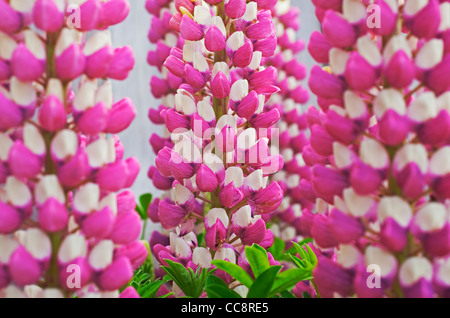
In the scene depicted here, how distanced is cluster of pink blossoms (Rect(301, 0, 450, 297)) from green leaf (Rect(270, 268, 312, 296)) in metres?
0.05

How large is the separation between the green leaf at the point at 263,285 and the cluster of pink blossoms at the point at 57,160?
0.10 m

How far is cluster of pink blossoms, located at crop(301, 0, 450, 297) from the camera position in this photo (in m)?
0.34

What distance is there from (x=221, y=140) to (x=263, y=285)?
0.17 meters

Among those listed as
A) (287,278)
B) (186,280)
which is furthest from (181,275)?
(287,278)

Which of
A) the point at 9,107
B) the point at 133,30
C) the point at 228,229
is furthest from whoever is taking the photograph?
the point at 133,30

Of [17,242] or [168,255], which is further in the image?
[168,255]

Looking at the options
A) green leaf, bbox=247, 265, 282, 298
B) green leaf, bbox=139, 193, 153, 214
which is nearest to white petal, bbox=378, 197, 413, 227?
green leaf, bbox=247, 265, 282, 298

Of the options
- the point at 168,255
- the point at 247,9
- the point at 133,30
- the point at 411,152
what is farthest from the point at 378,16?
the point at 133,30

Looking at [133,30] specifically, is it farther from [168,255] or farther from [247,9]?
[168,255]

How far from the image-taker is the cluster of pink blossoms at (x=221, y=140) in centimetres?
52

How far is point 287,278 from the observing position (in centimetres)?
42

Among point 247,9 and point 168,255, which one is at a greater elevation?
point 247,9

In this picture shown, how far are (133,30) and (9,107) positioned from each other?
59 cm
